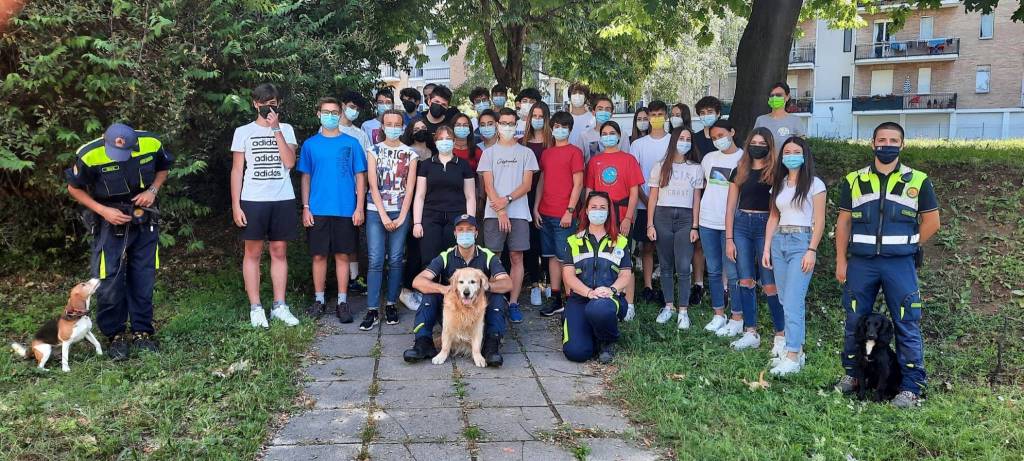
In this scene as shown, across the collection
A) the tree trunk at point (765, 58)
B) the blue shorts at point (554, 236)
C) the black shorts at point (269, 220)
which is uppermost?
the tree trunk at point (765, 58)

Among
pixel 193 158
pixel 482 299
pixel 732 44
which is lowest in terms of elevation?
pixel 482 299

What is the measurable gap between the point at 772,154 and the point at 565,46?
38.6ft

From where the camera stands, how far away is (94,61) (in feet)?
19.7

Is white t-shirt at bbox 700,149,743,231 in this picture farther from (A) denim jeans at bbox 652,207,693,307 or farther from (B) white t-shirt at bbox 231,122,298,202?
(B) white t-shirt at bbox 231,122,298,202

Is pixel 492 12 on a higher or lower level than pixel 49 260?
higher

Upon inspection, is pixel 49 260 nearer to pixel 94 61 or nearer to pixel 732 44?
pixel 94 61

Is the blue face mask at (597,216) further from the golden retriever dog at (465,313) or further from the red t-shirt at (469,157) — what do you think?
the red t-shirt at (469,157)

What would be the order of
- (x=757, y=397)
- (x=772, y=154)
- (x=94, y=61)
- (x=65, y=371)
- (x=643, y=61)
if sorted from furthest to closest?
(x=643, y=61) → (x=94, y=61) → (x=772, y=154) → (x=65, y=371) → (x=757, y=397)

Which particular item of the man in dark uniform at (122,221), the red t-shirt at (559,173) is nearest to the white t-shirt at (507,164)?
the red t-shirt at (559,173)

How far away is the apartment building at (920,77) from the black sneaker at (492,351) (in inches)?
1278

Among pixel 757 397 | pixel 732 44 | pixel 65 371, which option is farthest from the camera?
pixel 732 44

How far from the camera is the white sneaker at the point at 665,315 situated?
6715 mm

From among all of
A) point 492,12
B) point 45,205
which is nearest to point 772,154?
point 45,205

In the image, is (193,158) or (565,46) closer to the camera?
(193,158)
